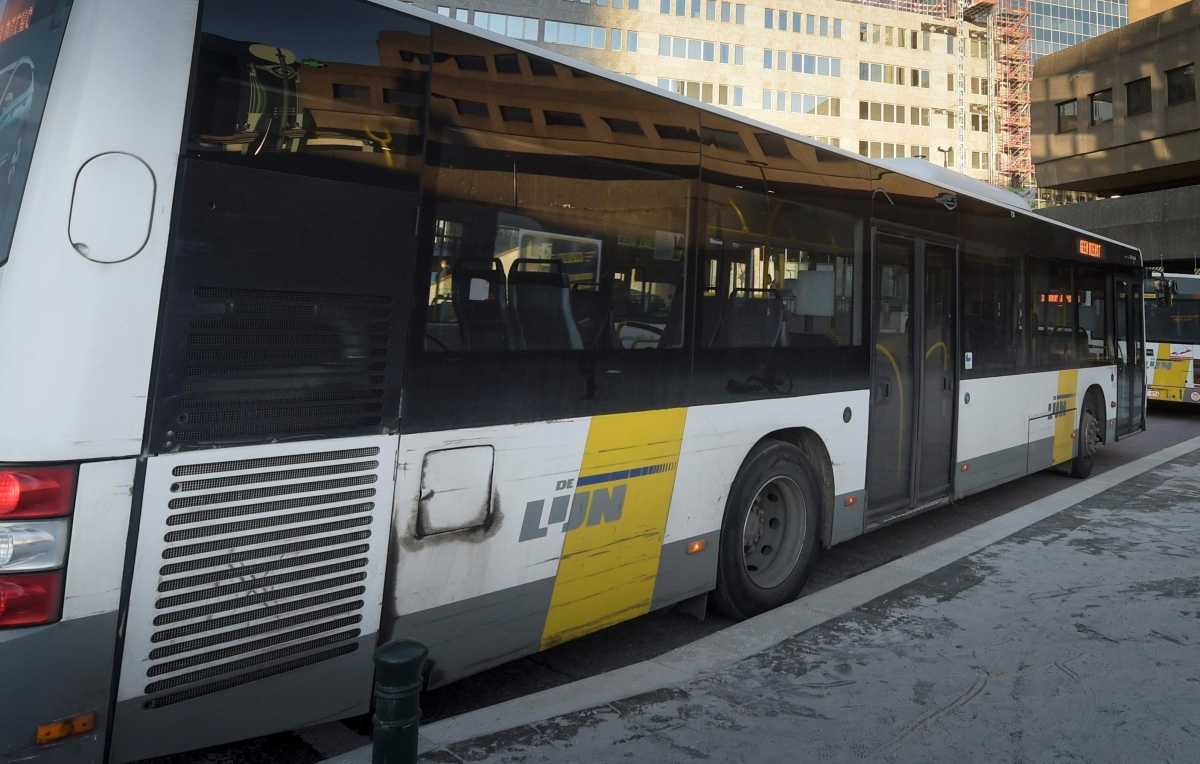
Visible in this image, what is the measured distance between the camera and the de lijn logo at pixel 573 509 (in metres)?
3.60

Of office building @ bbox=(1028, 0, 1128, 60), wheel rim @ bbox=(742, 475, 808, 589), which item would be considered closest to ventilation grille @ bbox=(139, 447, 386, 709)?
wheel rim @ bbox=(742, 475, 808, 589)

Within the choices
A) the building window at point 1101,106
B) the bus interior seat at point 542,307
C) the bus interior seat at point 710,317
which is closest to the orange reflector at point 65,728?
the bus interior seat at point 542,307

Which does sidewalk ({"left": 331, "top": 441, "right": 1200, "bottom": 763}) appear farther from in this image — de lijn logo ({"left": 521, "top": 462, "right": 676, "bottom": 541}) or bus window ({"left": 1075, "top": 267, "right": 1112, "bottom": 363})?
bus window ({"left": 1075, "top": 267, "right": 1112, "bottom": 363})

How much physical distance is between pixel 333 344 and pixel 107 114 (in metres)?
0.96

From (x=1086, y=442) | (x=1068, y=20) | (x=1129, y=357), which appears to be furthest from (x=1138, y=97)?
(x=1068, y=20)

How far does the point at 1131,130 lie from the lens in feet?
132

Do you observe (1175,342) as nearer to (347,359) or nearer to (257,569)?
(347,359)

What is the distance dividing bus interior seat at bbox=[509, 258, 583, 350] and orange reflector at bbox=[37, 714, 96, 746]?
1983 mm

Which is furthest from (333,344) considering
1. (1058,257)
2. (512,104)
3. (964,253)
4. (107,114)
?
(1058,257)

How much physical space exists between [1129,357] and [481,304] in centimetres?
1099

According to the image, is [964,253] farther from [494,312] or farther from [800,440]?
[494,312]

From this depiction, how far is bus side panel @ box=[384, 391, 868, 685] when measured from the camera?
3232 mm

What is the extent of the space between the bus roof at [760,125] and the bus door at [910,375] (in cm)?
56

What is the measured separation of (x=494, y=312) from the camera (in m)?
3.42
